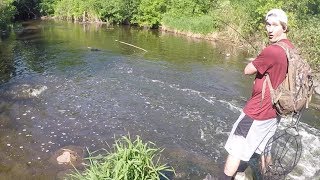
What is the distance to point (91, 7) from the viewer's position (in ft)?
114

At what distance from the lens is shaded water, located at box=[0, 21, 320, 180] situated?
25.1 ft

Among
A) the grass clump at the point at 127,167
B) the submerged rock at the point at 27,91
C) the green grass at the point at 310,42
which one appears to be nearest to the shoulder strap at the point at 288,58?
the grass clump at the point at 127,167

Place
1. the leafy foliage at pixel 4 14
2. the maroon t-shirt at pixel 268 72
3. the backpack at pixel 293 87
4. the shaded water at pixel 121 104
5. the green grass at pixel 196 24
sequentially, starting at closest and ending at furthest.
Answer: the maroon t-shirt at pixel 268 72, the backpack at pixel 293 87, the shaded water at pixel 121 104, the leafy foliage at pixel 4 14, the green grass at pixel 196 24

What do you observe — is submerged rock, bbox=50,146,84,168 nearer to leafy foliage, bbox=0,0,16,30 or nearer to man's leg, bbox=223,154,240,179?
man's leg, bbox=223,154,240,179

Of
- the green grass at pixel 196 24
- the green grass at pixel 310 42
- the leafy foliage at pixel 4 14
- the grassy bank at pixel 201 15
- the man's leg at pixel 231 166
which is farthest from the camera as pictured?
the green grass at pixel 196 24

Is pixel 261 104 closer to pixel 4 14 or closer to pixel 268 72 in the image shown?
pixel 268 72

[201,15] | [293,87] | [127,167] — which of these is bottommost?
[127,167]

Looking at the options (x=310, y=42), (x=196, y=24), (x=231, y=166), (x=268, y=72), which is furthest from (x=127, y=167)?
(x=196, y=24)

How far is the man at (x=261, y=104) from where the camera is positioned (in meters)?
4.20

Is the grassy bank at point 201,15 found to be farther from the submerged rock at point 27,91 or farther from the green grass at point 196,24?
the submerged rock at point 27,91

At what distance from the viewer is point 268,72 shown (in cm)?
430

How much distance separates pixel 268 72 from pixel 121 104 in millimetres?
7165

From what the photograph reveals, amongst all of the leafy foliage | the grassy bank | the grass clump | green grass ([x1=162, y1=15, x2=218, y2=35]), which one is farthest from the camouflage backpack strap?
the leafy foliage

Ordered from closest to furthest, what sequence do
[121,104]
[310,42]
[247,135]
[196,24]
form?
[247,135] → [121,104] → [310,42] → [196,24]
